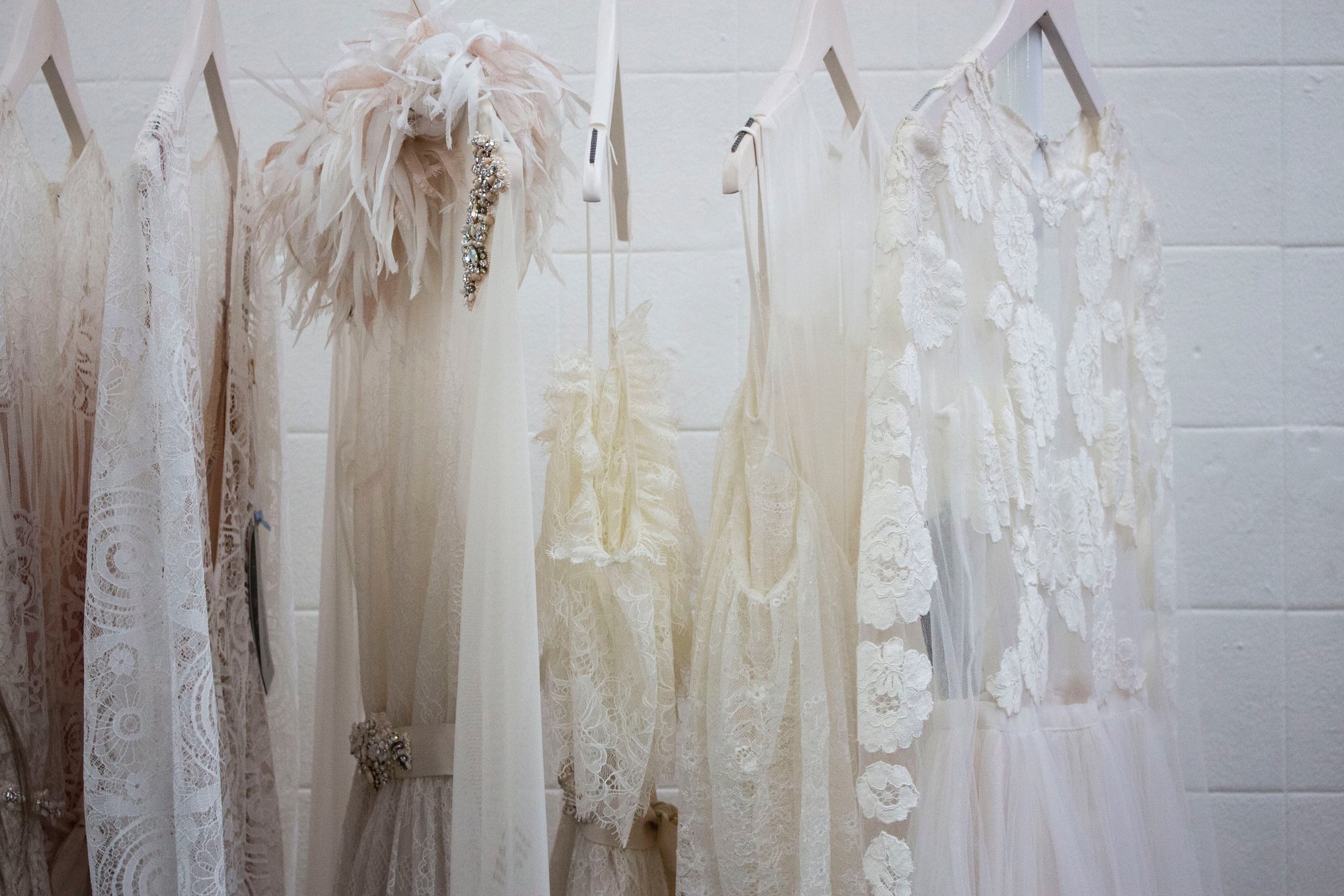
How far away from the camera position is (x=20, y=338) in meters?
1.11

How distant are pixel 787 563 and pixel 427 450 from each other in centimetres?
39

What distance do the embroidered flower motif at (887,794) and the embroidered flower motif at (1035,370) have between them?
1.32 feet

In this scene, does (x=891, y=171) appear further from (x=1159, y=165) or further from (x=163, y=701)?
(x=1159, y=165)

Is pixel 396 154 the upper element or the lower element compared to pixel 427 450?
upper

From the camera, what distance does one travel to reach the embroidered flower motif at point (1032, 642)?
1.10 metres

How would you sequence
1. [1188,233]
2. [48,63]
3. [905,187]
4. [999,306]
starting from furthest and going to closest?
[1188,233]
[48,63]
[999,306]
[905,187]

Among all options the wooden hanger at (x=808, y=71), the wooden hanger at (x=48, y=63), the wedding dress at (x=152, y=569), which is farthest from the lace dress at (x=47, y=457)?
the wooden hanger at (x=808, y=71)

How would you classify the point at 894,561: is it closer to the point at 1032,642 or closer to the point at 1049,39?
the point at 1032,642

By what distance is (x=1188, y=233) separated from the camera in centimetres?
178

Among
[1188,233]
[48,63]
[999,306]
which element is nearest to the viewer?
[999,306]

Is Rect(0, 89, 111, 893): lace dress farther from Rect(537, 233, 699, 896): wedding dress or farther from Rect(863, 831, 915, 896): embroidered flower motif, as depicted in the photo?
Rect(863, 831, 915, 896): embroidered flower motif

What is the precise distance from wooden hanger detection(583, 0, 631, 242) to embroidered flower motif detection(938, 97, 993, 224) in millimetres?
342

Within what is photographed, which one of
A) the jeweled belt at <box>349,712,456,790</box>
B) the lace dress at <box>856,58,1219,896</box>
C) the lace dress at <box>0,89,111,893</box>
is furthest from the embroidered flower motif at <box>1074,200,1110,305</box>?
the lace dress at <box>0,89,111,893</box>

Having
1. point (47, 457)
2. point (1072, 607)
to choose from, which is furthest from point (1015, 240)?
point (47, 457)
